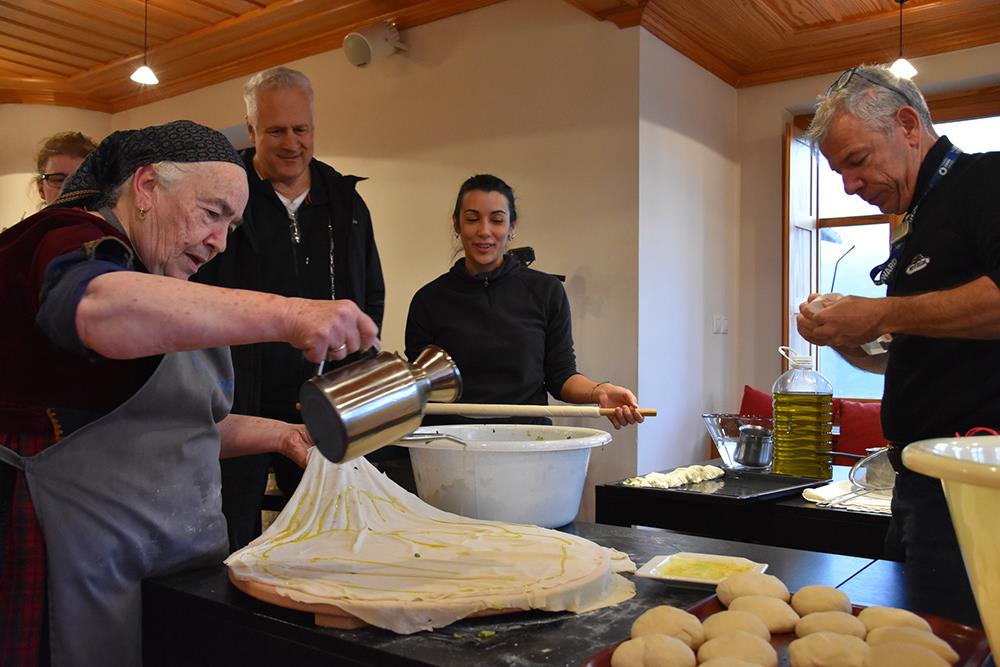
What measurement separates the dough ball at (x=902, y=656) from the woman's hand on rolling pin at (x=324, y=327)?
632 millimetres

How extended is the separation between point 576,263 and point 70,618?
2958 millimetres

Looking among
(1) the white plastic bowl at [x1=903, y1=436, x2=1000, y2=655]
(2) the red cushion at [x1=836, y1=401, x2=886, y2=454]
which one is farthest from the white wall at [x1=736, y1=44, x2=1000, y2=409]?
(1) the white plastic bowl at [x1=903, y1=436, x2=1000, y2=655]

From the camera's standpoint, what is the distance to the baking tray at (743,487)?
1778mm

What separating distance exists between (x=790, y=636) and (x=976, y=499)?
0.35m

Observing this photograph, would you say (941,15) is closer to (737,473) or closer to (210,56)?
(737,473)

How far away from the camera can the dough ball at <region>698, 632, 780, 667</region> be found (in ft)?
2.44

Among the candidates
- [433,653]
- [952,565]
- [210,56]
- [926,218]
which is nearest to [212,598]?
[433,653]

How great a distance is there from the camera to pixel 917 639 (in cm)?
74

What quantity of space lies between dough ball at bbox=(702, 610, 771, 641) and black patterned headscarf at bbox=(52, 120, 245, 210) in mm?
912

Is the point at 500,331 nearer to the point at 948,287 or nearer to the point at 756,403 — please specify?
the point at 948,287

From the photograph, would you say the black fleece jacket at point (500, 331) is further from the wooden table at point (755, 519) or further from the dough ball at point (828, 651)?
the dough ball at point (828, 651)

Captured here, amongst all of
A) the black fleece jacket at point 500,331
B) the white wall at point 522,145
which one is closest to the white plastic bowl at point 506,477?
the black fleece jacket at point 500,331

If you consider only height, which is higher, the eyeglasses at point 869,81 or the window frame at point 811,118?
the window frame at point 811,118

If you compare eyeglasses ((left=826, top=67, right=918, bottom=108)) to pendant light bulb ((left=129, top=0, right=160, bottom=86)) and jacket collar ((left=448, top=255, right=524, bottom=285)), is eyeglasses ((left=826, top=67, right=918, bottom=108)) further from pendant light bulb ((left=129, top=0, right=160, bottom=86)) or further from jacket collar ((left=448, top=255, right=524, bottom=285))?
pendant light bulb ((left=129, top=0, right=160, bottom=86))
